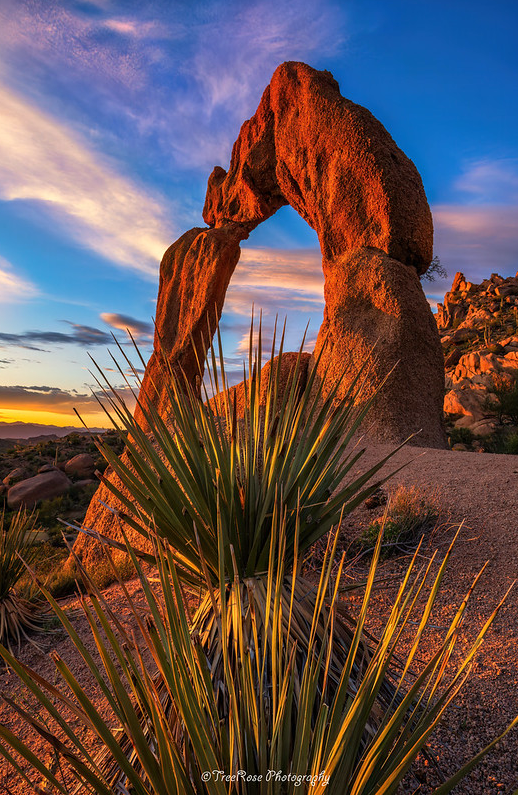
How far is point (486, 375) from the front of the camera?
21.2 metres

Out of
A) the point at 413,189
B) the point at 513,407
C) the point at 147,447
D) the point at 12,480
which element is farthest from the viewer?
the point at 12,480

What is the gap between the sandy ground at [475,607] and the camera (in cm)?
234

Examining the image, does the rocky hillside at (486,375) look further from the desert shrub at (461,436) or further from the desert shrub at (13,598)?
the desert shrub at (13,598)

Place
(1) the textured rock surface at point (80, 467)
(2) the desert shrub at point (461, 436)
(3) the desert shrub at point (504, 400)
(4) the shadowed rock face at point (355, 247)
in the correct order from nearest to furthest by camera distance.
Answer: (4) the shadowed rock face at point (355, 247) → (2) the desert shrub at point (461, 436) → (3) the desert shrub at point (504, 400) → (1) the textured rock surface at point (80, 467)

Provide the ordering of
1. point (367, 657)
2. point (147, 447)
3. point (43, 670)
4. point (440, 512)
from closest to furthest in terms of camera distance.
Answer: point (367, 657) < point (147, 447) < point (43, 670) < point (440, 512)

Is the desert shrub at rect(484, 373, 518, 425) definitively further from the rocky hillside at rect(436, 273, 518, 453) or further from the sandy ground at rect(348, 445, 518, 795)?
the sandy ground at rect(348, 445, 518, 795)

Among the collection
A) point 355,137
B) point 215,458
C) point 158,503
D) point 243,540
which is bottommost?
point 243,540

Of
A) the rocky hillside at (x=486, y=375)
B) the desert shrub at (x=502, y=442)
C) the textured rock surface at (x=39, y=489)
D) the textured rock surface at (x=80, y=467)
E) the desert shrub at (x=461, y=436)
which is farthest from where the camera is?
the textured rock surface at (x=80, y=467)

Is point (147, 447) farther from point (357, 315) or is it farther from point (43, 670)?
point (357, 315)

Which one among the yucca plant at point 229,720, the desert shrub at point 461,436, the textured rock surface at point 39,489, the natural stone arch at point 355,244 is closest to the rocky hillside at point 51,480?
the textured rock surface at point 39,489

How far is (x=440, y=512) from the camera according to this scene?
18.6 ft

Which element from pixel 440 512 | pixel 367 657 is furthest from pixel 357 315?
pixel 367 657

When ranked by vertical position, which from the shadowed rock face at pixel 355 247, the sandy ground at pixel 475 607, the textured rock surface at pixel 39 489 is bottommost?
the textured rock surface at pixel 39 489

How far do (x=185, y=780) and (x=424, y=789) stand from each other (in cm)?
152
